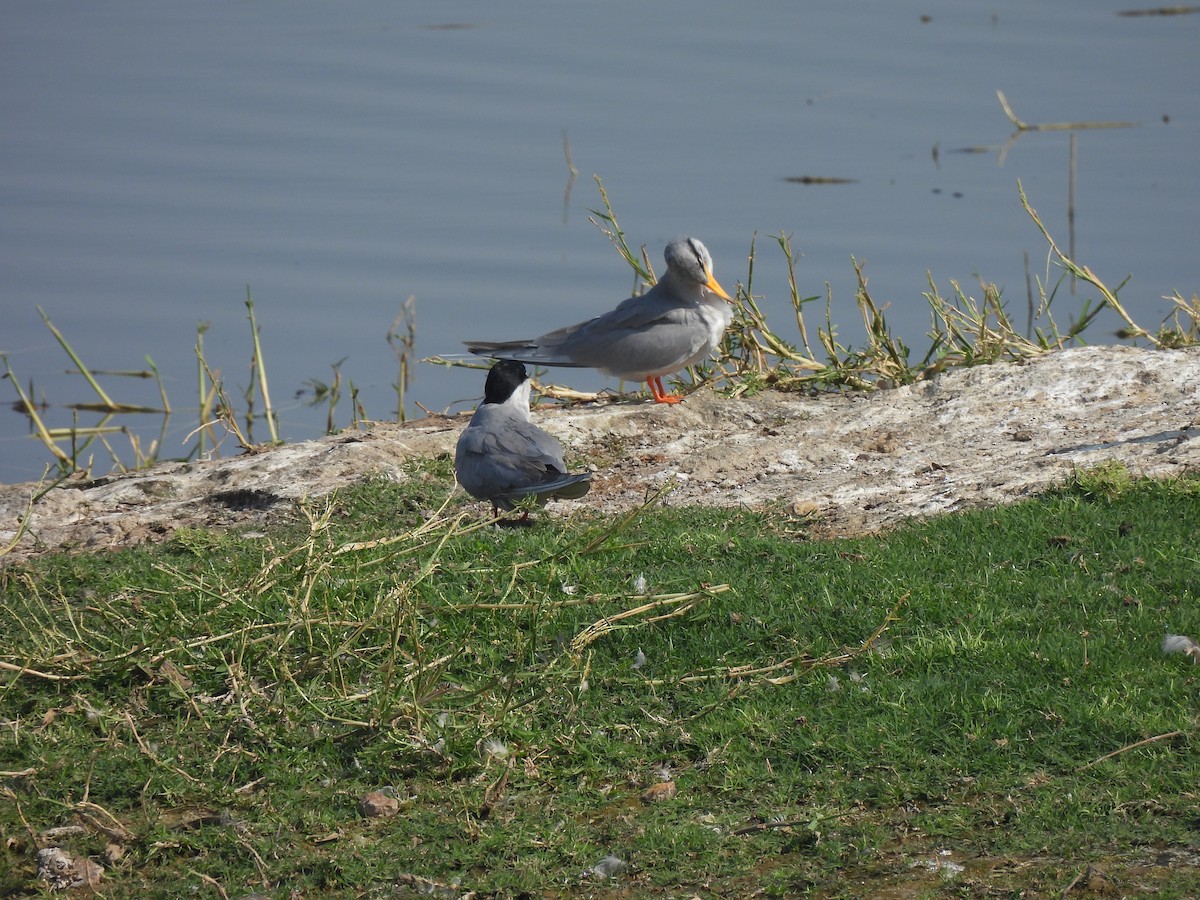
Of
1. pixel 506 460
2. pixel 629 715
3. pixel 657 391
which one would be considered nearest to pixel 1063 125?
pixel 657 391

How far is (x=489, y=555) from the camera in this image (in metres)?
5.64

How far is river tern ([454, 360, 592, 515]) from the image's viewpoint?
5.98 meters

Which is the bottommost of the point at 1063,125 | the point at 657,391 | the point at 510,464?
the point at 657,391

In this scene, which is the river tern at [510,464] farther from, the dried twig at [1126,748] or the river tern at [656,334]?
the dried twig at [1126,748]

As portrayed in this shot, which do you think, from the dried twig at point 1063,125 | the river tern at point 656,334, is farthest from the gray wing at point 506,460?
the dried twig at point 1063,125

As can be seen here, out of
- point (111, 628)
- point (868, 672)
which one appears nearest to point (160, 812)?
point (111, 628)

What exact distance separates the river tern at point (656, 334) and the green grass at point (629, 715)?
7.93 feet

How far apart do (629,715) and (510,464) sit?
5.33 ft

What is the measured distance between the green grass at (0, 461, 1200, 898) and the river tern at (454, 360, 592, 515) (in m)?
0.41

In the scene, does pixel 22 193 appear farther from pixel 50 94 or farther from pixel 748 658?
pixel 748 658

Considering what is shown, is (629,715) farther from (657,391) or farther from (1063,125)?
(1063,125)

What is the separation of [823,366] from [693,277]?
924 mm

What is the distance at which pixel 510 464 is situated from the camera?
602 cm

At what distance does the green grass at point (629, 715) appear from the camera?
398cm
